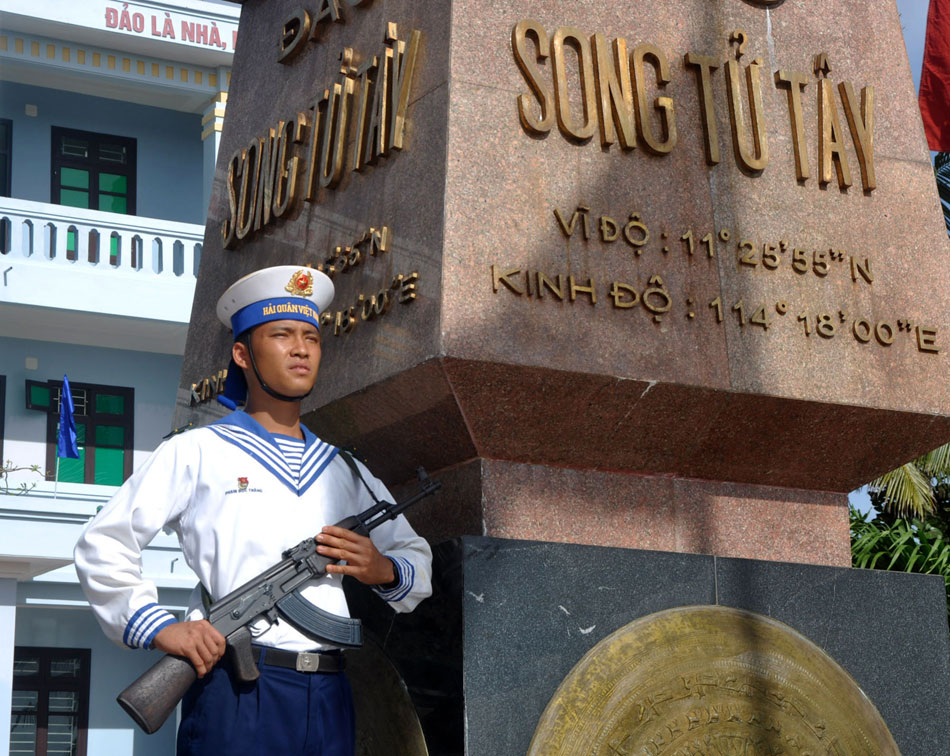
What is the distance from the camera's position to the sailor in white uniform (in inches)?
128

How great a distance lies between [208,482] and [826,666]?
1748 mm

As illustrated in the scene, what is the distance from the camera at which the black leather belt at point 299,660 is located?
131 inches

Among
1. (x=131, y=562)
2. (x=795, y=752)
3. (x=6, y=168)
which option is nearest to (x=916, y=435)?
(x=795, y=752)

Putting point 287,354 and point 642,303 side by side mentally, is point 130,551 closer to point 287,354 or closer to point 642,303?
point 287,354

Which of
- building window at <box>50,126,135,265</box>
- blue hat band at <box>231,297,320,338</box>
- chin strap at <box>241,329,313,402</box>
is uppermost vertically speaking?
building window at <box>50,126,135,265</box>

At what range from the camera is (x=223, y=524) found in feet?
11.1

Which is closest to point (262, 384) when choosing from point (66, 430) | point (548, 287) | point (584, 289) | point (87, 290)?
point (548, 287)

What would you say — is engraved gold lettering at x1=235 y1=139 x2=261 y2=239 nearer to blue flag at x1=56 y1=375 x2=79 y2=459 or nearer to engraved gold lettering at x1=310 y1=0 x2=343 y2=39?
engraved gold lettering at x1=310 y1=0 x2=343 y2=39

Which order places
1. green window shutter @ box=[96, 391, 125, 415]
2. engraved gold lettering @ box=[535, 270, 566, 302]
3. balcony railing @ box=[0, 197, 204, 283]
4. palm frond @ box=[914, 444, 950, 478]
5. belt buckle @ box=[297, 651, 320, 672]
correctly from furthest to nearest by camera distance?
green window shutter @ box=[96, 391, 125, 415] < balcony railing @ box=[0, 197, 204, 283] < palm frond @ box=[914, 444, 950, 478] < engraved gold lettering @ box=[535, 270, 566, 302] < belt buckle @ box=[297, 651, 320, 672]

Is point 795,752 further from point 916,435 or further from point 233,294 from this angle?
point 233,294

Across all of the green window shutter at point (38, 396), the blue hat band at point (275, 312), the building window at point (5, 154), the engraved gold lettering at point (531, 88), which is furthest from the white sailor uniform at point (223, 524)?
the building window at point (5, 154)

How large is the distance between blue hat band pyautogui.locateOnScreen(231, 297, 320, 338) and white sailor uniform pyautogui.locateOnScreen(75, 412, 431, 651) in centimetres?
24

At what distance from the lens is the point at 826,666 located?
396cm

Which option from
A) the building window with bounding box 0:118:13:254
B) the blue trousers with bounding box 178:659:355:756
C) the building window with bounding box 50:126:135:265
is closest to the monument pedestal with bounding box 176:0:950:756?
the blue trousers with bounding box 178:659:355:756
